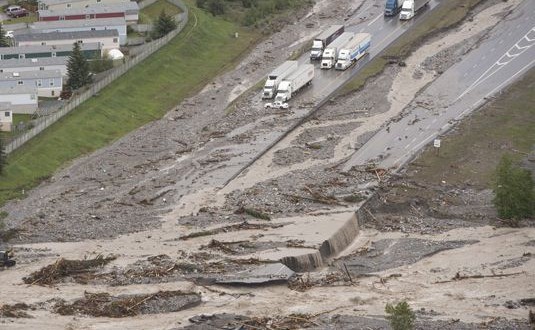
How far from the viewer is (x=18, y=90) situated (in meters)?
110

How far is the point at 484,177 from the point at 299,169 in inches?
627

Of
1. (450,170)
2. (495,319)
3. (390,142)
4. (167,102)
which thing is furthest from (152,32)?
(495,319)

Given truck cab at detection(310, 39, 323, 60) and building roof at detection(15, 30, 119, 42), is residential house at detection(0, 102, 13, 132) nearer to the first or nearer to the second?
building roof at detection(15, 30, 119, 42)

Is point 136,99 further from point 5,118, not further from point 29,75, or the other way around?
point 5,118

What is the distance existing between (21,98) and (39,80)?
4702 mm

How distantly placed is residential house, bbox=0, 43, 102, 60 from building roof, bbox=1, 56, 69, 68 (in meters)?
2.58

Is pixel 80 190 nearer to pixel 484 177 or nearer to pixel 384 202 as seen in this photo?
pixel 384 202

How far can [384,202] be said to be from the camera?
302 ft

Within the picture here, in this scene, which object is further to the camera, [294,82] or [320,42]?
[320,42]

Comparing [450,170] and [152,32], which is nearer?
[450,170]

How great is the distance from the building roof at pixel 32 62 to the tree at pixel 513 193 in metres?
52.4

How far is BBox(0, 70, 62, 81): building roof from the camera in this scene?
11328 cm

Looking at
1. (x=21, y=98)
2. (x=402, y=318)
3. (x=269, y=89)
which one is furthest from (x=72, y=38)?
(x=402, y=318)

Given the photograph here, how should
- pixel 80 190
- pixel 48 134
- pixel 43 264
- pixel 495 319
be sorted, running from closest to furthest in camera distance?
pixel 495 319 < pixel 43 264 < pixel 80 190 < pixel 48 134
